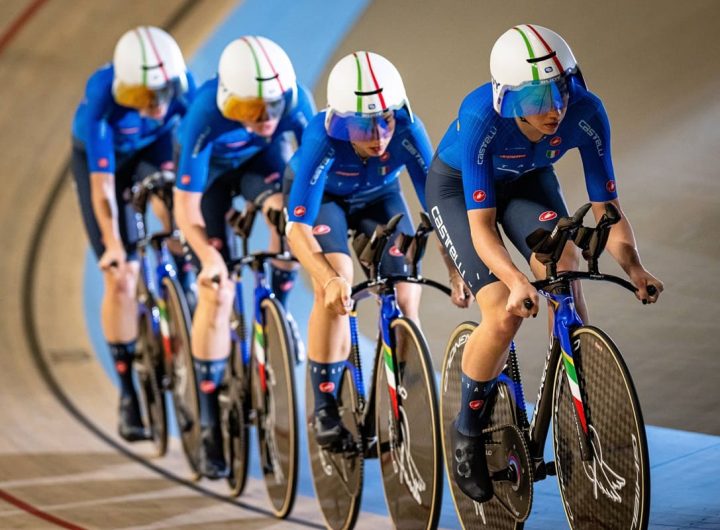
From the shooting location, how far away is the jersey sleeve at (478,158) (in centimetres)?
329

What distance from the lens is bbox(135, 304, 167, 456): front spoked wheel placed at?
19.1ft

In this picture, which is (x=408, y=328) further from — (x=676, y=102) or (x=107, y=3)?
(x=107, y=3)

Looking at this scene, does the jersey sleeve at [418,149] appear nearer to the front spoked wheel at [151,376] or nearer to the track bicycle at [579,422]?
the track bicycle at [579,422]

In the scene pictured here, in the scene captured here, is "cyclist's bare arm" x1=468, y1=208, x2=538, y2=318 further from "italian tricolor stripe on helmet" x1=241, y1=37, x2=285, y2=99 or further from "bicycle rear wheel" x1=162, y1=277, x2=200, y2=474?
"bicycle rear wheel" x1=162, y1=277, x2=200, y2=474

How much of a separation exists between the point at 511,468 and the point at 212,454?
1.98 m

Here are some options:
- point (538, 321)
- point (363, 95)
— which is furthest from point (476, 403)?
point (363, 95)

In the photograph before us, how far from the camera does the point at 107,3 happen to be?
9711 millimetres

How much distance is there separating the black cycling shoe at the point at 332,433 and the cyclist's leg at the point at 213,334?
87 cm

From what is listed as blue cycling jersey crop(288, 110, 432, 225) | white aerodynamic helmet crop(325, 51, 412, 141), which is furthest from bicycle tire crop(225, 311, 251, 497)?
white aerodynamic helmet crop(325, 51, 412, 141)

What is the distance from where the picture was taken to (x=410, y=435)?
389cm

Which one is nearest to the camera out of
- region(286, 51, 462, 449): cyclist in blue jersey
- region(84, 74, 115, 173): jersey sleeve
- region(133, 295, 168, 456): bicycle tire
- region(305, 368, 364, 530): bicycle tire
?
region(286, 51, 462, 449): cyclist in blue jersey

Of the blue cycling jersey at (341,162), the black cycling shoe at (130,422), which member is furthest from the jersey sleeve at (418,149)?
the black cycling shoe at (130,422)

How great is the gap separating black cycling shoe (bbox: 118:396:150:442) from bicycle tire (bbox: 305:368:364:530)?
158 centimetres

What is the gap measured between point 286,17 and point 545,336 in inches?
162
